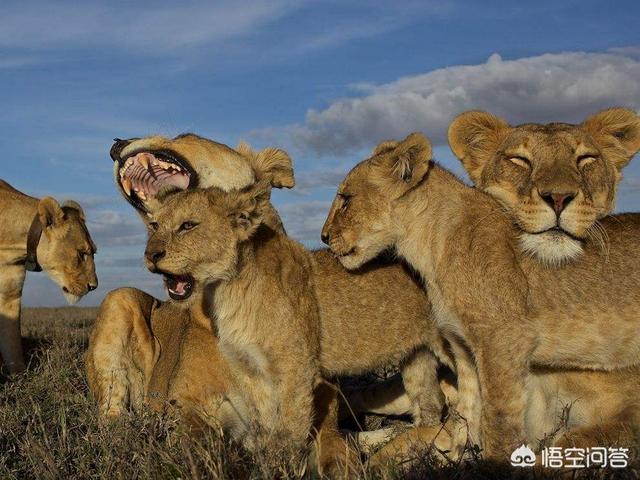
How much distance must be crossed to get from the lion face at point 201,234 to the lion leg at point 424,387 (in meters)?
1.36

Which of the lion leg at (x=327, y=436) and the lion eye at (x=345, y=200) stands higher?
the lion eye at (x=345, y=200)

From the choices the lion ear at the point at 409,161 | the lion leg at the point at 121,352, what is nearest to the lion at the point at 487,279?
the lion ear at the point at 409,161

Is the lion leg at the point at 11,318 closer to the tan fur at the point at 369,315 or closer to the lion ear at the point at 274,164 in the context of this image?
the lion ear at the point at 274,164

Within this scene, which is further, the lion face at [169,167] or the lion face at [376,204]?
the lion face at [169,167]

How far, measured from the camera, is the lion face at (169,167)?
535 cm

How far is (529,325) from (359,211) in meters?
1.11

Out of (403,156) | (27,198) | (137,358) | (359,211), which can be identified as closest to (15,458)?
(137,358)

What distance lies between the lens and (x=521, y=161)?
4449 mm

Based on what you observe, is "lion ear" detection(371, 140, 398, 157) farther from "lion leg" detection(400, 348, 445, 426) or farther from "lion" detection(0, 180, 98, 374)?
"lion" detection(0, 180, 98, 374)

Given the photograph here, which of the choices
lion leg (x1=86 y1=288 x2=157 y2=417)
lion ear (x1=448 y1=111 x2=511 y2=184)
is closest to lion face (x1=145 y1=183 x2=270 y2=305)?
lion ear (x1=448 y1=111 x2=511 y2=184)

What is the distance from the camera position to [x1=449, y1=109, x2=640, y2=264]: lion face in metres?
4.07

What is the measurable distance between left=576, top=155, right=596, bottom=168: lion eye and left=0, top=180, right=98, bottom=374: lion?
625 cm

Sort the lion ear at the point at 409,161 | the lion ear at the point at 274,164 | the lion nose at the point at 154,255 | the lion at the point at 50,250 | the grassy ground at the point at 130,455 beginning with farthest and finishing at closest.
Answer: the lion at the point at 50,250
the lion ear at the point at 274,164
the lion ear at the point at 409,161
the lion nose at the point at 154,255
the grassy ground at the point at 130,455

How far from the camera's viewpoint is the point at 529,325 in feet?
13.4
